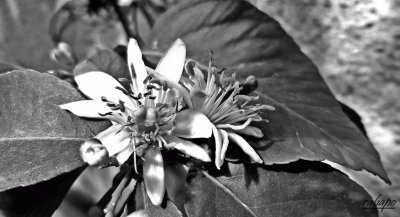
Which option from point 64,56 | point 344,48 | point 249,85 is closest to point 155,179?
point 249,85

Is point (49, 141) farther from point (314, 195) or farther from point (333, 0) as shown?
point (333, 0)

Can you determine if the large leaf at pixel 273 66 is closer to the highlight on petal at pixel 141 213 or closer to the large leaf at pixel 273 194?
the large leaf at pixel 273 194

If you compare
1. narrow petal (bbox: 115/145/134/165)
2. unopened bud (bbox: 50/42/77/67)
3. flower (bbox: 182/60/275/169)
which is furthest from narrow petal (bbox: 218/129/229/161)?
unopened bud (bbox: 50/42/77/67)

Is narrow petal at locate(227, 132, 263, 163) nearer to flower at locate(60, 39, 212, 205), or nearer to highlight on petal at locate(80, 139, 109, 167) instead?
flower at locate(60, 39, 212, 205)

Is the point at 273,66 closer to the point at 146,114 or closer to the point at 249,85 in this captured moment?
the point at 249,85

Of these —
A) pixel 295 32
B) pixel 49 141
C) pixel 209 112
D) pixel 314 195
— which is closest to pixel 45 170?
pixel 49 141
